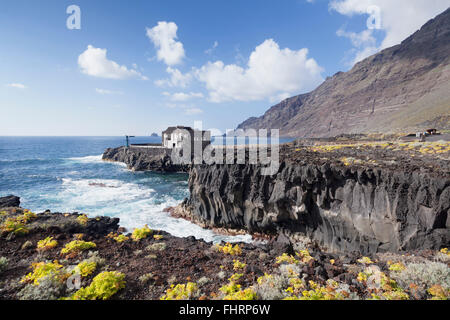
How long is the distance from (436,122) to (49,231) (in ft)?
298

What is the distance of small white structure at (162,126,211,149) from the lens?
193 feet

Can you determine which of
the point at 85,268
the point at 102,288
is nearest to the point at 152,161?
the point at 85,268

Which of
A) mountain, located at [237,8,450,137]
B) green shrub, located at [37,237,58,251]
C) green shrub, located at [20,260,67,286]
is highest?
mountain, located at [237,8,450,137]

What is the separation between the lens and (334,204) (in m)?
16.1

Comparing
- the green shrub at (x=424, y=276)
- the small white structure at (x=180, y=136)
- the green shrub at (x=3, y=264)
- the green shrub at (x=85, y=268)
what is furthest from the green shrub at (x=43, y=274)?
the small white structure at (x=180, y=136)

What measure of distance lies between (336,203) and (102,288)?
16301 mm

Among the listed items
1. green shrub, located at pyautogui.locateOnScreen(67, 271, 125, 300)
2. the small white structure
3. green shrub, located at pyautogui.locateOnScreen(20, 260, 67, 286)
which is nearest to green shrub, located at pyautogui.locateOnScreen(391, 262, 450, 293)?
green shrub, located at pyautogui.locateOnScreen(67, 271, 125, 300)

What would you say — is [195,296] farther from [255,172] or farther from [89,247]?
[255,172]

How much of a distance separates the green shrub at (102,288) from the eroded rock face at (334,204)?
14483 mm

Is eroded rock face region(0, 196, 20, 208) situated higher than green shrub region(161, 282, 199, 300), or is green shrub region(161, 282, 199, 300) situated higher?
eroded rock face region(0, 196, 20, 208)

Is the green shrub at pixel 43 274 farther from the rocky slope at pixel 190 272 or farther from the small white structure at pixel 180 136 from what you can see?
the small white structure at pixel 180 136

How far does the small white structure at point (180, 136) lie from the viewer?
193 feet

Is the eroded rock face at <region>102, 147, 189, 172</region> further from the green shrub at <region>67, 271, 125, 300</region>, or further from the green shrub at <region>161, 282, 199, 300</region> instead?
the green shrub at <region>161, 282, 199, 300</region>

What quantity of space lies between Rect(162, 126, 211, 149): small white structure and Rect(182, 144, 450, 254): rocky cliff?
3584 cm
